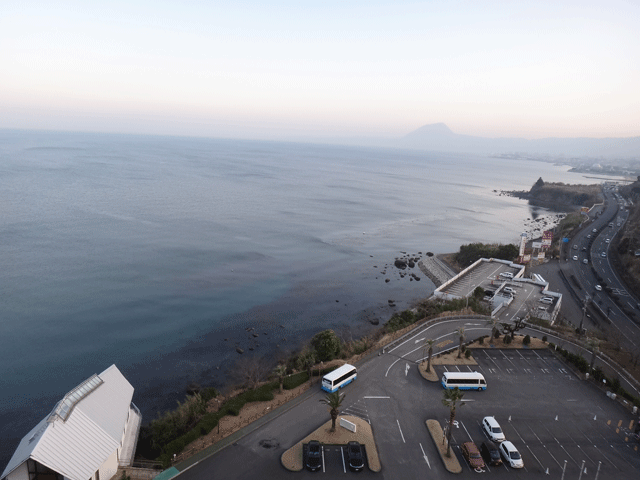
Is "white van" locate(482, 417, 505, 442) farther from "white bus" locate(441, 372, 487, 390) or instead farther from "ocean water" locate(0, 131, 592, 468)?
"ocean water" locate(0, 131, 592, 468)

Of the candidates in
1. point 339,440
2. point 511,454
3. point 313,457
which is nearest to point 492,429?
point 511,454

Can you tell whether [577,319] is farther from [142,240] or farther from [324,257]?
[142,240]

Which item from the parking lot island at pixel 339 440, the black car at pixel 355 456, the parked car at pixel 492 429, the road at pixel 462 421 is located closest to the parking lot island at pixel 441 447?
the road at pixel 462 421

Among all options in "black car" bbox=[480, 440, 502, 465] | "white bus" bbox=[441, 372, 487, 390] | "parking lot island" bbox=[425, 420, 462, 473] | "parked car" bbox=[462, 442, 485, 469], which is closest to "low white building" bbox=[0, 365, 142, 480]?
"parking lot island" bbox=[425, 420, 462, 473]

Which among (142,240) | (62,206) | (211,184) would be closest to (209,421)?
(142,240)

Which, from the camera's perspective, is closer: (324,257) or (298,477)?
(298,477)

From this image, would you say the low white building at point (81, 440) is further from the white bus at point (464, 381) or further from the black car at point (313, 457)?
the white bus at point (464, 381)
